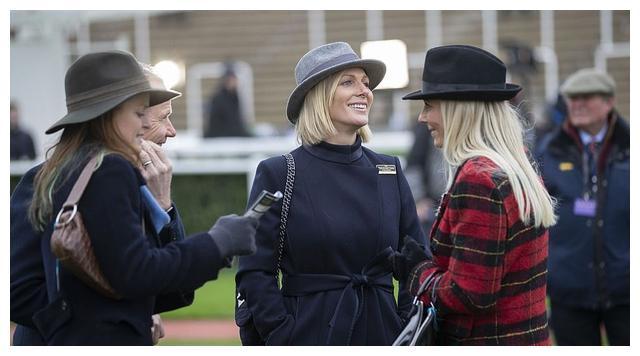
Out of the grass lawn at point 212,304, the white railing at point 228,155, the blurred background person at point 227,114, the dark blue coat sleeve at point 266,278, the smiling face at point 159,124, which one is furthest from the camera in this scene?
the blurred background person at point 227,114

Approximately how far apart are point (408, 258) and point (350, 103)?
80 centimetres

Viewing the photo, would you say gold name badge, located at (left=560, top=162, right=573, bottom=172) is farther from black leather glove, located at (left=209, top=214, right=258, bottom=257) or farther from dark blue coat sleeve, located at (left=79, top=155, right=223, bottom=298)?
dark blue coat sleeve, located at (left=79, top=155, right=223, bottom=298)

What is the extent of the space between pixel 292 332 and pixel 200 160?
873cm

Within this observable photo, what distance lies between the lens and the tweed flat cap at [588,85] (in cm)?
611

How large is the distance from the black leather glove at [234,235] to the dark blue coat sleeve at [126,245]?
0.10 metres

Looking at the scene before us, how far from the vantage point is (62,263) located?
2.94 metres

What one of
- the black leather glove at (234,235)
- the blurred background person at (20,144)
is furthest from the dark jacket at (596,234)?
the blurred background person at (20,144)

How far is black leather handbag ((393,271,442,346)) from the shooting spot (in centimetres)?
336

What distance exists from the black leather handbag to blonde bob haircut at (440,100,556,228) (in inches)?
14.2

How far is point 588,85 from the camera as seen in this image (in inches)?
242

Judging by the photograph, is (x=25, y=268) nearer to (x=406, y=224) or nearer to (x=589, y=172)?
(x=406, y=224)

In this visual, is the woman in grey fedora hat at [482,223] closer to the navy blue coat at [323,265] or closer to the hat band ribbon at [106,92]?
the navy blue coat at [323,265]

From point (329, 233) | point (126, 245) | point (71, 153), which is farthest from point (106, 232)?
point (329, 233)

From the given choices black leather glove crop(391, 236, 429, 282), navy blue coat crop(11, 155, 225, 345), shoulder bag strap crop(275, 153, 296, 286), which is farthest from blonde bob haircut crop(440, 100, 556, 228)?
navy blue coat crop(11, 155, 225, 345)
